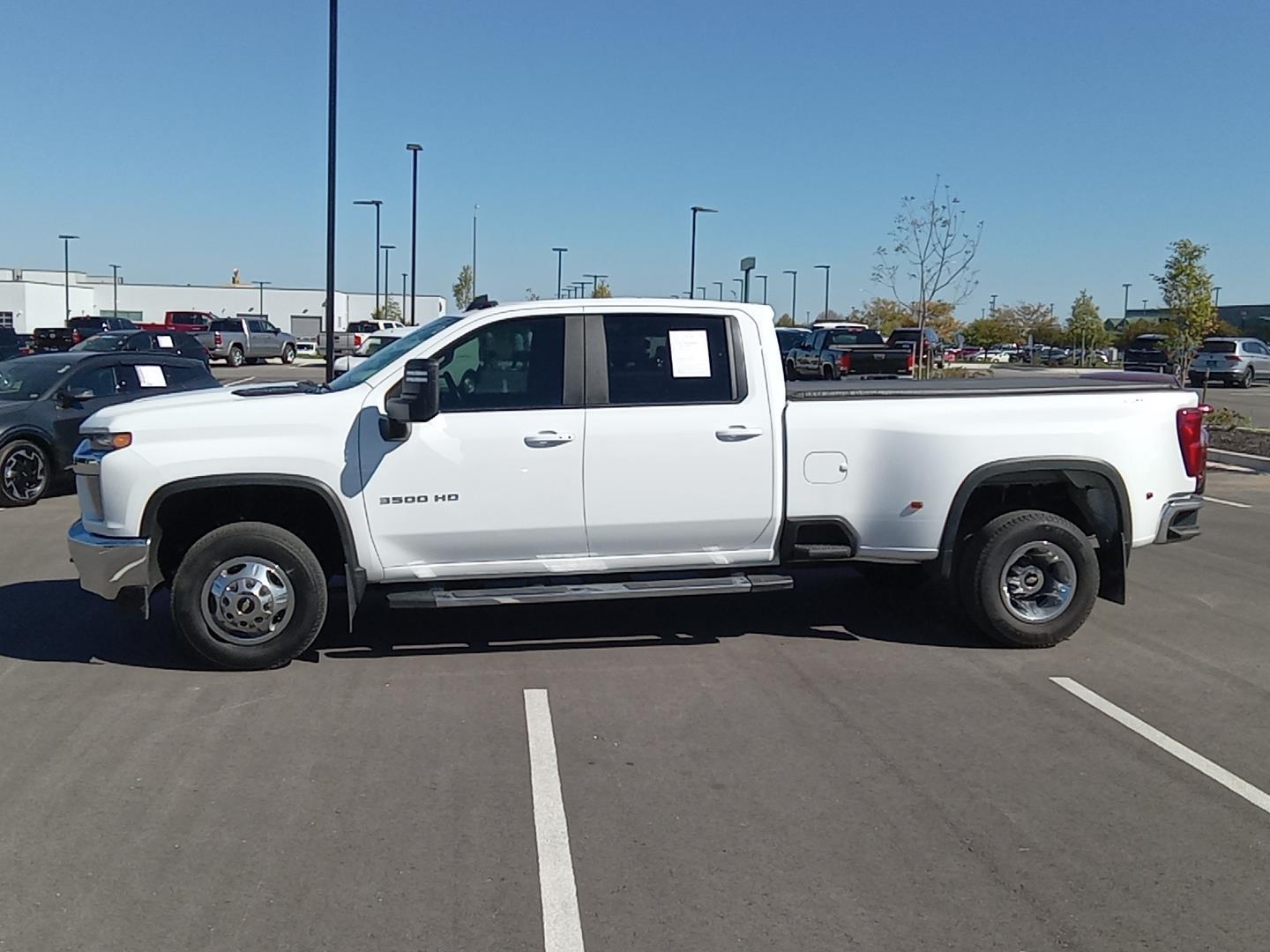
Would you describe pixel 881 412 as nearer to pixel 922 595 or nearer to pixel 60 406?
pixel 922 595

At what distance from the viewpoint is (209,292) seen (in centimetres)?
10219

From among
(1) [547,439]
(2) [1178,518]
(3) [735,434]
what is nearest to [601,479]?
(1) [547,439]

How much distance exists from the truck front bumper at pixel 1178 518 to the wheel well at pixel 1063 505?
243mm

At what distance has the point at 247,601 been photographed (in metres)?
6.38

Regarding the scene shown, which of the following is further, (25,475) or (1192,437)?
(25,475)

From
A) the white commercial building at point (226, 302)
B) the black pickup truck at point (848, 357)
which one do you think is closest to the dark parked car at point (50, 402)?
the black pickup truck at point (848, 357)

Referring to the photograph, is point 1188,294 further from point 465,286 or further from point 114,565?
point 465,286

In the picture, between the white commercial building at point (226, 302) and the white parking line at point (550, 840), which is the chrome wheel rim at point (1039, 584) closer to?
the white parking line at point (550, 840)

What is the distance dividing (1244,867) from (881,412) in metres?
3.17

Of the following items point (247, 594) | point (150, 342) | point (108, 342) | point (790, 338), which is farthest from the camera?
point (790, 338)

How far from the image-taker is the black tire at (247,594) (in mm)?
6320

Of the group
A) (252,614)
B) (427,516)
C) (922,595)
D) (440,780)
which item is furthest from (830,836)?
(922,595)

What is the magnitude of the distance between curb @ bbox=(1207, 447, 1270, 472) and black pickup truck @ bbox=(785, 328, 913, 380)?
392 inches

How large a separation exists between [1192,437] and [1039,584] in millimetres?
1288
